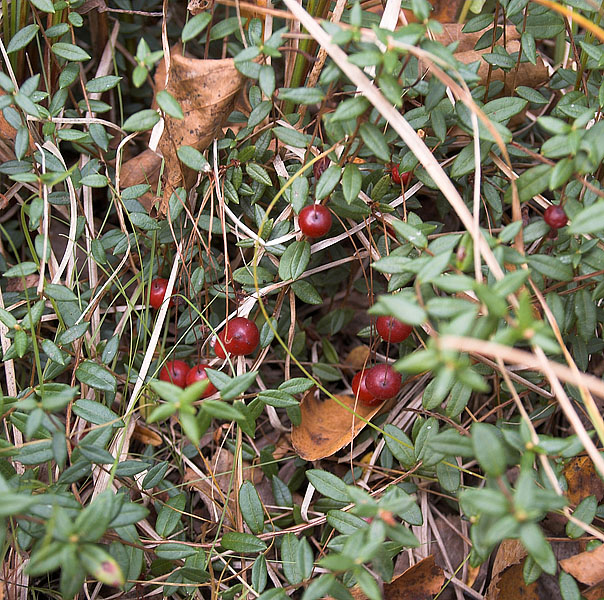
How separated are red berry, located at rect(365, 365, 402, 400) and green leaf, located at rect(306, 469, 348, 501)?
0.34 m

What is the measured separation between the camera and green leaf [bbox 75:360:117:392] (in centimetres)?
210

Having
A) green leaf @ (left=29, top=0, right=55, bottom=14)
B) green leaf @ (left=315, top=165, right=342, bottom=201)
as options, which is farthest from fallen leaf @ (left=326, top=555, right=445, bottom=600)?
green leaf @ (left=29, top=0, right=55, bottom=14)

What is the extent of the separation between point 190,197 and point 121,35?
1.01 m

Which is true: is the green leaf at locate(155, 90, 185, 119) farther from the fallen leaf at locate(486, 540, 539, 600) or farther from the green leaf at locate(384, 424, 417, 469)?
the fallen leaf at locate(486, 540, 539, 600)

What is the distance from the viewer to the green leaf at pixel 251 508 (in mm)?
2006

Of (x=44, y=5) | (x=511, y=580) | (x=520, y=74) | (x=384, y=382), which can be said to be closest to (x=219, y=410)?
(x=384, y=382)

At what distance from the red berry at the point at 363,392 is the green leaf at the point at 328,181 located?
74cm

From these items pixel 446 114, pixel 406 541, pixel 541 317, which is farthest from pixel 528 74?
pixel 406 541

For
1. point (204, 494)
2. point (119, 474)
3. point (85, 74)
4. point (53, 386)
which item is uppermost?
point (85, 74)

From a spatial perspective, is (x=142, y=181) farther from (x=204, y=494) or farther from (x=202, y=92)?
(x=204, y=494)

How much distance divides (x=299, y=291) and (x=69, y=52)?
1197mm

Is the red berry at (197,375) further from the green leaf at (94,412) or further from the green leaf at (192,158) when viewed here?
the green leaf at (192,158)

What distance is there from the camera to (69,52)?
2.19 metres

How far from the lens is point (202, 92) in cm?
207
